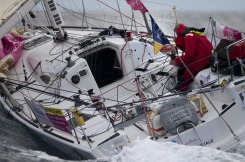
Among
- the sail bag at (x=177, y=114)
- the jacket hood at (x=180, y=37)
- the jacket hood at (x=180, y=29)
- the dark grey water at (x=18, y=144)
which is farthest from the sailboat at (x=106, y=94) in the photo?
the jacket hood at (x=180, y=29)

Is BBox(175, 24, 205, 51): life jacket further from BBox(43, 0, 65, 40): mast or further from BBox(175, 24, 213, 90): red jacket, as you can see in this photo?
BBox(43, 0, 65, 40): mast

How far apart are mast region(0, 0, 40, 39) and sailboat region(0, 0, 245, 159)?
0.02m

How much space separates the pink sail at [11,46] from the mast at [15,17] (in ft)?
3.36

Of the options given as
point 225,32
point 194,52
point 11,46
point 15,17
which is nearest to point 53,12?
point 11,46

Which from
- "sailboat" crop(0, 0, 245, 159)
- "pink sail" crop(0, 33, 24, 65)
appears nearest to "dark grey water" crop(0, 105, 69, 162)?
"sailboat" crop(0, 0, 245, 159)

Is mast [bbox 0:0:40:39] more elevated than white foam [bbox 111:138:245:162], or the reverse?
mast [bbox 0:0:40:39]

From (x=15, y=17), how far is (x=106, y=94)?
1.90 meters

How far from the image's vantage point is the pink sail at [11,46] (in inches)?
310

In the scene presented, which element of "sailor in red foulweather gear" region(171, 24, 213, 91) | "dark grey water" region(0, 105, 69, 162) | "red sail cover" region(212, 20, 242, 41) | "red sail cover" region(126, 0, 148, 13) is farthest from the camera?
"red sail cover" region(126, 0, 148, 13)

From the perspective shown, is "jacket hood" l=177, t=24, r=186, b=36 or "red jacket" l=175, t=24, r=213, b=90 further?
"jacket hood" l=177, t=24, r=186, b=36

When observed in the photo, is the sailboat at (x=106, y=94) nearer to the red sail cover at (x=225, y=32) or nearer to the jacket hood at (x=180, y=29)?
the red sail cover at (x=225, y=32)

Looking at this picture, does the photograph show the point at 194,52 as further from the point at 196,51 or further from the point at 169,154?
the point at 169,154

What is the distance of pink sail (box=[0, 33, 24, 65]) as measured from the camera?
788 centimetres

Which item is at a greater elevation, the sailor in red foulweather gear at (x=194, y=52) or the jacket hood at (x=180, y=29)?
the jacket hood at (x=180, y=29)
